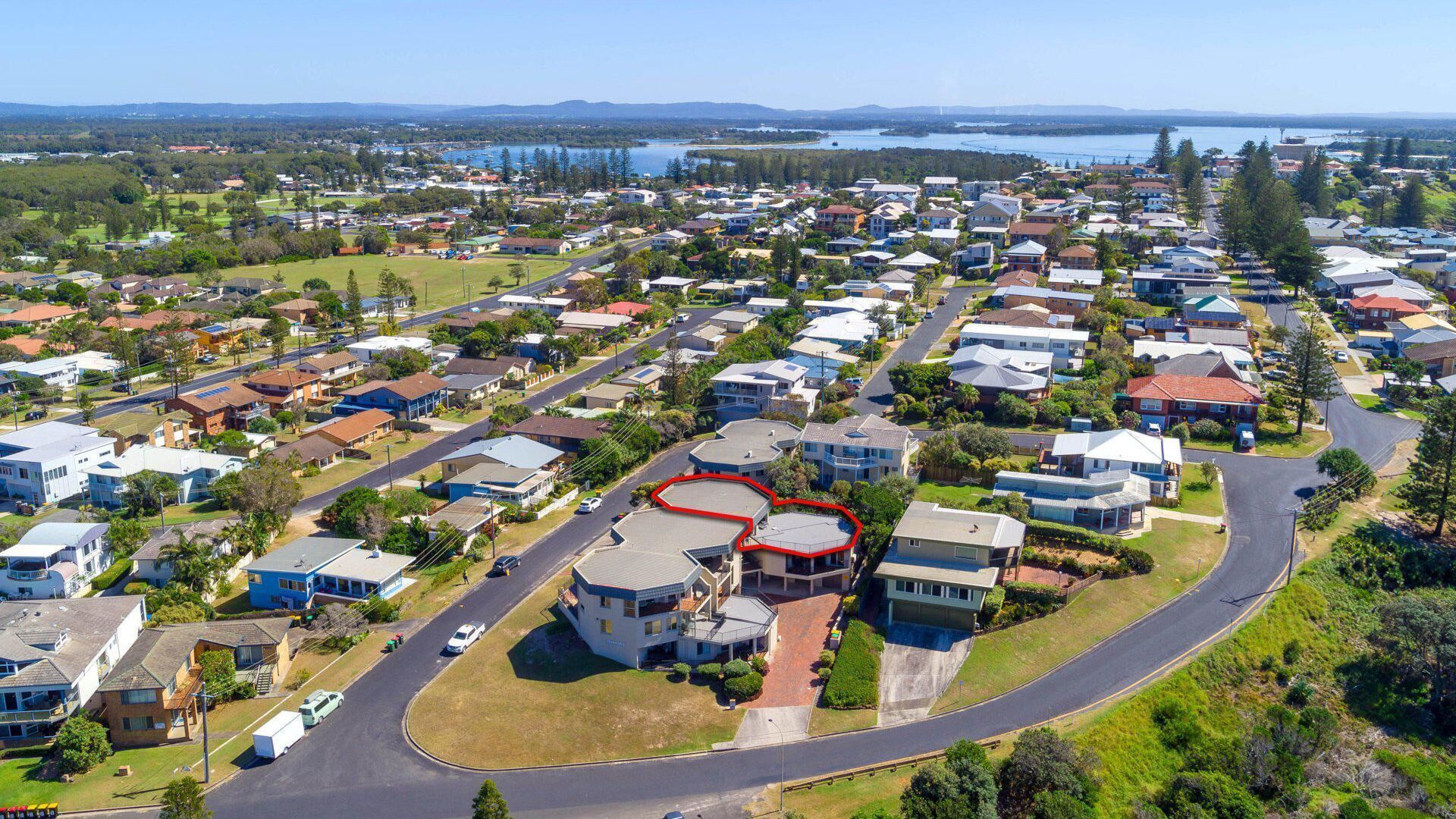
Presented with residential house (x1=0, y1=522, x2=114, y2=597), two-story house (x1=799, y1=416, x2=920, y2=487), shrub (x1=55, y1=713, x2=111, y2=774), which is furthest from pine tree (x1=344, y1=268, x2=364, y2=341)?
shrub (x1=55, y1=713, x2=111, y2=774)

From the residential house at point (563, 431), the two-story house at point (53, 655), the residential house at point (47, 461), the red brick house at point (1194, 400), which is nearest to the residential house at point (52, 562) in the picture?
the two-story house at point (53, 655)

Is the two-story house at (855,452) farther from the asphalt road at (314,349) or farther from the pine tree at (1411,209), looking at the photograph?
the pine tree at (1411,209)

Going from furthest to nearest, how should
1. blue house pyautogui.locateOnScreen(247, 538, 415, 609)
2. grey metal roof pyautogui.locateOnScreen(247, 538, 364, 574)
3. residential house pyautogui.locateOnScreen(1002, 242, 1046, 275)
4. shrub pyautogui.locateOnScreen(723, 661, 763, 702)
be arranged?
1. residential house pyautogui.locateOnScreen(1002, 242, 1046, 275)
2. grey metal roof pyautogui.locateOnScreen(247, 538, 364, 574)
3. blue house pyautogui.locateOnScreen(247, 538, 415, 609)
4. shrub pyautogui.locateOnScreen(723, 661, 763, 702)

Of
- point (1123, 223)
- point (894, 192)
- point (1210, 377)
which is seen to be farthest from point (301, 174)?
point (1210, 377)

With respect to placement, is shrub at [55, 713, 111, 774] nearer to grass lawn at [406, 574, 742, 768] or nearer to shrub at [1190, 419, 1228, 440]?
grass lawn at [406, 574, 742, 768]

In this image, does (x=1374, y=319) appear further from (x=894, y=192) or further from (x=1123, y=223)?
(x=894, y=192)

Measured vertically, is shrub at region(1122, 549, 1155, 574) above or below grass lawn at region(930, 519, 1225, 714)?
above
